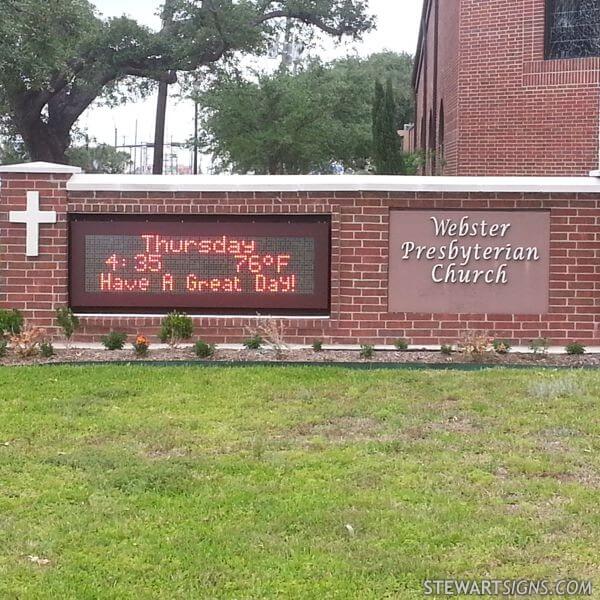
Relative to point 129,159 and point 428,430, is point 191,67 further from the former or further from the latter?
point 129,159

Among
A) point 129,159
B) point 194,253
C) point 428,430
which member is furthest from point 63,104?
point 129,159

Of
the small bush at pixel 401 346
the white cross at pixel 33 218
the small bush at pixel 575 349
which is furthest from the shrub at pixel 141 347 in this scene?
the small bush at pixel 575 349

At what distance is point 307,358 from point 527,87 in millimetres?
9635

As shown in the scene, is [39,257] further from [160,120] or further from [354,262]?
[160,120]

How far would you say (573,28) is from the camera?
16.8 m

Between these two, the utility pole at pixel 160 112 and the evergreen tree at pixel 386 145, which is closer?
the evergreen tree at pixel 386 145

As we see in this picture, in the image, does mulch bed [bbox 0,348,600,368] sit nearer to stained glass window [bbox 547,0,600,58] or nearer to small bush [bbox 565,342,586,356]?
small bush [bbox 565,342,586,356]

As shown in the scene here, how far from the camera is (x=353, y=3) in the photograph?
3262cm

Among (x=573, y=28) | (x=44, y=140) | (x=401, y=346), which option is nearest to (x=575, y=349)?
(x=401, y=346)

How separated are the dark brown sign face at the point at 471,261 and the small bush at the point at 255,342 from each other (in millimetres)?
1681

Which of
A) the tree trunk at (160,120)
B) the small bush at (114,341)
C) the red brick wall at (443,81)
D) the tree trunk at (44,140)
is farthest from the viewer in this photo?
the tree trunk at (160,120)

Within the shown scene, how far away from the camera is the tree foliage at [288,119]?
29.4 m

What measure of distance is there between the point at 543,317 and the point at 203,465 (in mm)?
6087

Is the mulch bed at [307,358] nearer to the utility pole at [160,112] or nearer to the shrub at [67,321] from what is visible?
the shrub at [67,321]
